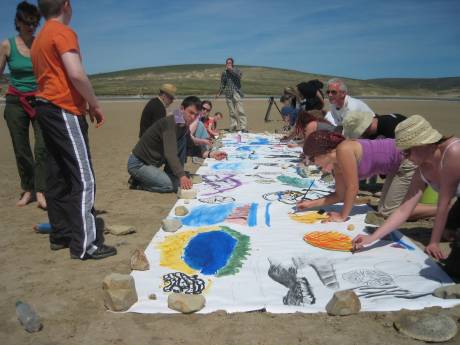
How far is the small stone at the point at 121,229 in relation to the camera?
3.47 metres

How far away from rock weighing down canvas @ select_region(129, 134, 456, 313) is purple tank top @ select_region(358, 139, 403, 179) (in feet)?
1.49

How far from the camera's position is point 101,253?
3.00 meters

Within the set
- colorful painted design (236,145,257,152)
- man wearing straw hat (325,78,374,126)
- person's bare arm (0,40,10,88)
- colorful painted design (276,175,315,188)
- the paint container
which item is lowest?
colorful painted design (276,175,315,188)

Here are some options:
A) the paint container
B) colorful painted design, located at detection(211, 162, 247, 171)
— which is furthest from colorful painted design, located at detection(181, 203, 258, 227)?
colorful painted design, located at detection(211, 162, 247, 171)

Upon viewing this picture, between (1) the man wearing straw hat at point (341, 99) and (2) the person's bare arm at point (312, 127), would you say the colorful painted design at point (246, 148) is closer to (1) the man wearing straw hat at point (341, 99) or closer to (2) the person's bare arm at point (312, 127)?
(2) the person's bare arm at point (312, 127)

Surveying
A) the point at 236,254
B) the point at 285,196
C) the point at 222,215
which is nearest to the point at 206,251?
the point at 236,254

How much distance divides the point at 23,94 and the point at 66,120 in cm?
163

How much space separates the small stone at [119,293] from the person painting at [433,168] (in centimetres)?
170

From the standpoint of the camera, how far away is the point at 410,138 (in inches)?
102

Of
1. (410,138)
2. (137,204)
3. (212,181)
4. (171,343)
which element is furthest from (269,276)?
(212,181)

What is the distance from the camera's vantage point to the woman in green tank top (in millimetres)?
3811

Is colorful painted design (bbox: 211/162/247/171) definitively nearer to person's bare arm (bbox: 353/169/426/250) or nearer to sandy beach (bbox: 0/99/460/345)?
sandy beach (bbox: 0/99/460/345)

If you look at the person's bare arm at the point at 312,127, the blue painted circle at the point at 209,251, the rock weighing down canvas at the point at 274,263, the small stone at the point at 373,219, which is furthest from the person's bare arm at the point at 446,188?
the person's bare arm at the point at 312,127

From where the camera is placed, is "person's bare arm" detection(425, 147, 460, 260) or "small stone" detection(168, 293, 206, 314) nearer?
"small stone" detection(168, 293, 206, 314)
